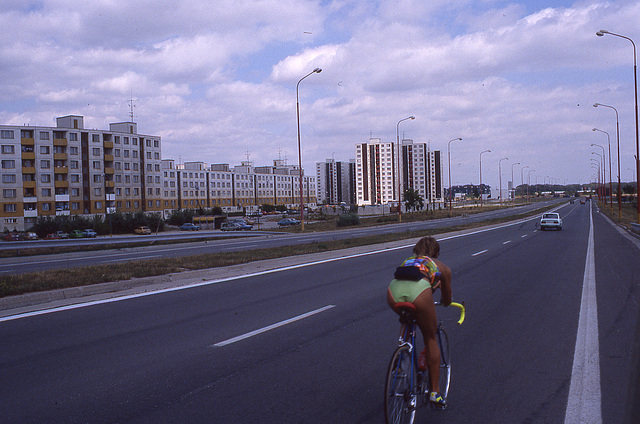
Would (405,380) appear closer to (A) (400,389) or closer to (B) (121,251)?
(A) (400,389)

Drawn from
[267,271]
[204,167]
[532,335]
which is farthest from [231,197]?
[532,335]

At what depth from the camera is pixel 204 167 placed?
133250mm

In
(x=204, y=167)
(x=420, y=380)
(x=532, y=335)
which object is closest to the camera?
(x=420, y=380)

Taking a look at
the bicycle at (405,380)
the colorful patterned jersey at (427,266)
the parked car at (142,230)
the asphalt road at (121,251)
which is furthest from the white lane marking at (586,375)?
the parked car at (142,230)

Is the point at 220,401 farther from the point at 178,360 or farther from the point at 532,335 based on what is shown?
the point at 532,335

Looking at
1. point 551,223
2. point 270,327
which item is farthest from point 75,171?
point 270,327

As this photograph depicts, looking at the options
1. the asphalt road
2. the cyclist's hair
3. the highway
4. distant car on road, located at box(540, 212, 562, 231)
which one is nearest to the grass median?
the highway

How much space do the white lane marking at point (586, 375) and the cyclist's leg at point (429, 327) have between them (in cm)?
133

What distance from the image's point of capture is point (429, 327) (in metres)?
4.50

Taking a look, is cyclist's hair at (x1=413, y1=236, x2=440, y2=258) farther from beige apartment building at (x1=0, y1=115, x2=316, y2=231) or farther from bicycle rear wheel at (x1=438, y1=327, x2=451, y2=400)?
beige apartment building at (x1=0, y1=115, x2=316, y2=231)

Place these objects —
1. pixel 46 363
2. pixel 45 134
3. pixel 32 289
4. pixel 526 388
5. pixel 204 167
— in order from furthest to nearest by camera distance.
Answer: pixel 204 167
pixel 45 134
pixel 32 289
pixel 46 363
pixel 526 388

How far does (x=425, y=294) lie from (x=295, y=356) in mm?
2928

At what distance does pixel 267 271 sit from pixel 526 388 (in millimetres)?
10863

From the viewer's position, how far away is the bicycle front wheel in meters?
4.16
